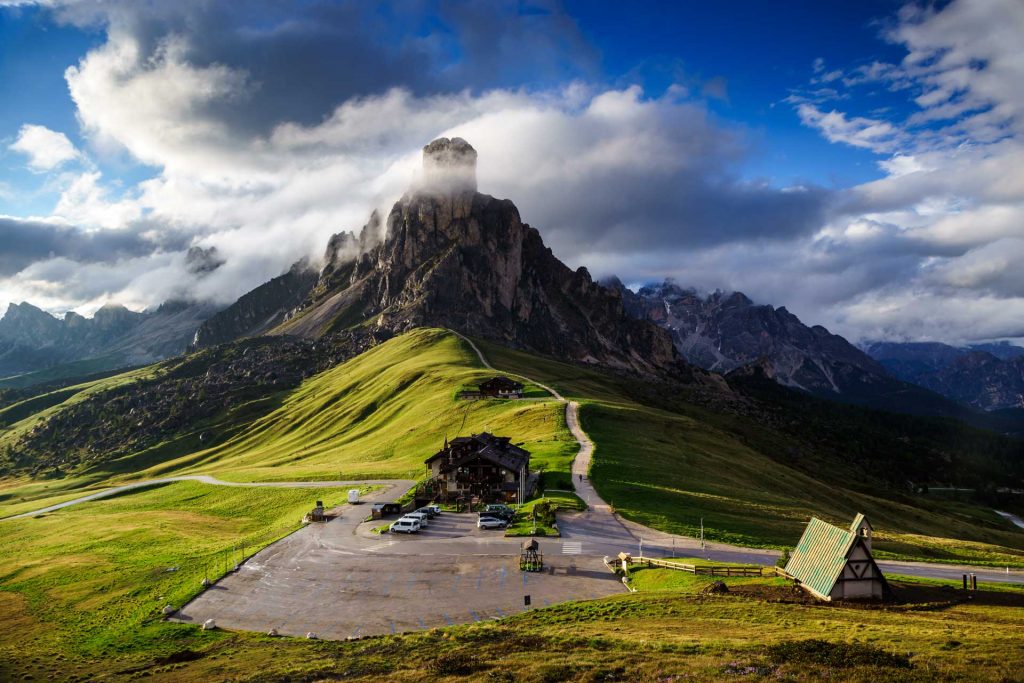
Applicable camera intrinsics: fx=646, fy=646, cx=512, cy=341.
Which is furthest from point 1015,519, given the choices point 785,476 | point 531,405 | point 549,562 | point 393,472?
point 549,562

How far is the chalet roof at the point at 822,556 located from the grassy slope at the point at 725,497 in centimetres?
1494

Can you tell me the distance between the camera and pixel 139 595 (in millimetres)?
57844

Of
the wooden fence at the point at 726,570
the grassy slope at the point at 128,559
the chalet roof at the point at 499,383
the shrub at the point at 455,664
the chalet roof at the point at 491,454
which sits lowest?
the grassy slope at the point at 128,559

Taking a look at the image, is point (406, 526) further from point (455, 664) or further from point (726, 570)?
point (455, 664)

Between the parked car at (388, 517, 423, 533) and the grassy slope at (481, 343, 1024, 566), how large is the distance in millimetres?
21121

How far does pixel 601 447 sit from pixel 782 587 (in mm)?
53904

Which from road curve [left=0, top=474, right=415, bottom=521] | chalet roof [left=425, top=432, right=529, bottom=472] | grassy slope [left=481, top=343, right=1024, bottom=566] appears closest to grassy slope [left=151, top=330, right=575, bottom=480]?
road curve [left=0, top=474, right=415, bottom=521]

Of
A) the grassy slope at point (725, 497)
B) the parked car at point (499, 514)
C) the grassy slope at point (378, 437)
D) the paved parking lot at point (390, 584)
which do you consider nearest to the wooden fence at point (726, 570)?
the paved parking lot at point (390, 584)

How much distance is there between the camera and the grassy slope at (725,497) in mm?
64875

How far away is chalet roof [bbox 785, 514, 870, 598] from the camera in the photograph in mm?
41000

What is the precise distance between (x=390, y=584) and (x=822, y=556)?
30.9m

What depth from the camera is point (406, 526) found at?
214 feet

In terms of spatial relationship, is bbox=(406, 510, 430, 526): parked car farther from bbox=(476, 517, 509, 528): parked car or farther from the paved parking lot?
bbox=(476, 517, 509, 528): parked car

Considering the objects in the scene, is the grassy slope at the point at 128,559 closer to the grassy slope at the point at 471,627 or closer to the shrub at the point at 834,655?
the grassy slope at the point at 471,627
